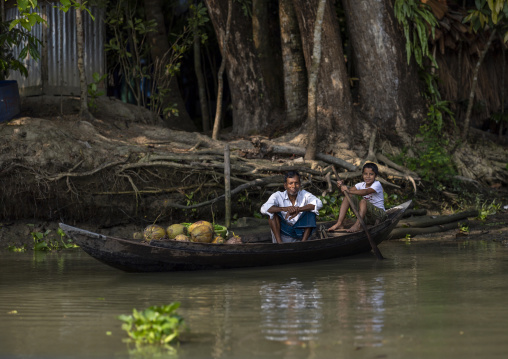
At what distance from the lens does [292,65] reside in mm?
11461

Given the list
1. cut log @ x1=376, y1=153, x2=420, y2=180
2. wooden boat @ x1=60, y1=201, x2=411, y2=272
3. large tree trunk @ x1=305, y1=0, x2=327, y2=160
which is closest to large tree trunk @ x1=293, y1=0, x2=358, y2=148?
cut log @ x1=376, y1=153, x2=420, y2=180

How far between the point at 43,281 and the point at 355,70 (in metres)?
7.75

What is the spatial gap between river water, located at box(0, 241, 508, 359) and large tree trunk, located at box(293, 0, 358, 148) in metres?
3.69

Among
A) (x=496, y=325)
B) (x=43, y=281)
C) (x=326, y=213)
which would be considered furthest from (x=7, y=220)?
(x=496, y=325)

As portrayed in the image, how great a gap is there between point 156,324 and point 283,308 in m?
1.28

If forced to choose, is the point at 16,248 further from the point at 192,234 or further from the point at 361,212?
the point at 361,212

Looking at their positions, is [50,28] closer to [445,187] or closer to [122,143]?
[122,143]

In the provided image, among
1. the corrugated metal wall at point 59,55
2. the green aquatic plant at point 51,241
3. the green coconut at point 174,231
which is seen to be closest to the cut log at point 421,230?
the green coconut at point 174,231

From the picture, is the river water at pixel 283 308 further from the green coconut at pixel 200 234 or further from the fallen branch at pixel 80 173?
the fallen branch at pixel 80 173

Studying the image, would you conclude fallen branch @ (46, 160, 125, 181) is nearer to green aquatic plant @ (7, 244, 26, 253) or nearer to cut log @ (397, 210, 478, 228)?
green aquatic plant @ (7, 244, 26, 253)

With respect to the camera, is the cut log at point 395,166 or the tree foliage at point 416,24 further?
the tree foliage at point 416,24

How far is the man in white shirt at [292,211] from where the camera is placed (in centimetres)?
748

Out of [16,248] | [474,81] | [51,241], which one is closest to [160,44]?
[51,241]

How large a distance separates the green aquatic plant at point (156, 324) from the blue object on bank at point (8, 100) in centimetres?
696
